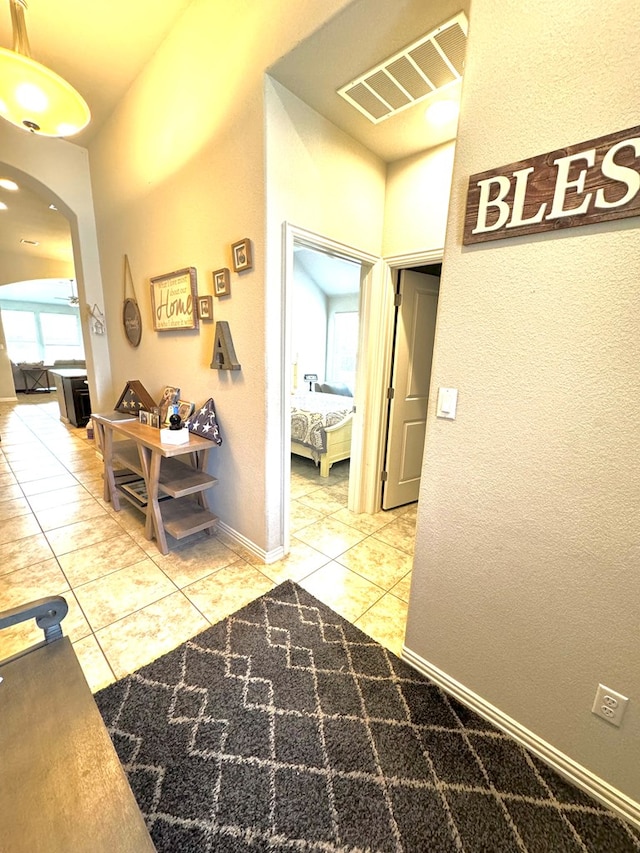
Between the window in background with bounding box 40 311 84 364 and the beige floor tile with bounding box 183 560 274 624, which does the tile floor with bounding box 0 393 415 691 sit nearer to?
the beige floor tile with bounding box 183 560 274 624

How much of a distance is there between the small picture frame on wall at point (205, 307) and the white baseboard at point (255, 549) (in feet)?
4.98

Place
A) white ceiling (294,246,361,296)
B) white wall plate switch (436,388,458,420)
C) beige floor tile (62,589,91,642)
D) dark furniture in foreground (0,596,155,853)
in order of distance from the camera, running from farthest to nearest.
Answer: white ceiling (294,246,361,296)
beige floor tile (62,589,91,642)
white wall plate switch (436,388,458,420)
dark furniture in foreground (0,596,155,853)

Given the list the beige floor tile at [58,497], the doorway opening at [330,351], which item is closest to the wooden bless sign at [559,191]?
the doorway opening at [330,351]

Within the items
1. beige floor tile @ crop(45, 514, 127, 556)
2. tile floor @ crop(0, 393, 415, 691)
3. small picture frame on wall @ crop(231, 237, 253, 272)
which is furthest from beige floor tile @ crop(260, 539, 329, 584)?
small picture frame on wall @ crop(231, 237, 253, 272)

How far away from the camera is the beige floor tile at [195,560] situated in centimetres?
216

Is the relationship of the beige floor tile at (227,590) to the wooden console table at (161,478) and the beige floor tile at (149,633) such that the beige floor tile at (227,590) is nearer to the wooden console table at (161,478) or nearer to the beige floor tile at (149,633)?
the beige floor tile at (149,633)

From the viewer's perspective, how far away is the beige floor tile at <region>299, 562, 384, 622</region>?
6.36ft

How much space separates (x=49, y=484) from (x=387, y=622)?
346cm

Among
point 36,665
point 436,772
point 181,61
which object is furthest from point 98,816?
point 181,61

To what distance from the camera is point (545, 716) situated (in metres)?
1.22

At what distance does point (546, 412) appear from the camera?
1.09m

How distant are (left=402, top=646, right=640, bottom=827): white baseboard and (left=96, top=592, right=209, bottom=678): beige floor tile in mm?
1120

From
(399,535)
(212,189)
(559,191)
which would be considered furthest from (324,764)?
(212,189)

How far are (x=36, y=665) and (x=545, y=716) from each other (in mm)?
1646
